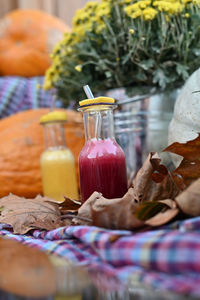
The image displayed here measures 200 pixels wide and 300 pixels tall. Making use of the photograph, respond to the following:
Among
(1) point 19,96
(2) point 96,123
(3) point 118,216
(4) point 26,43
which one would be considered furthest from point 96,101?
(4) point 26,43

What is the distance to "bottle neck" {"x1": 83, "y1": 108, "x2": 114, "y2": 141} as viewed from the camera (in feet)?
2.67

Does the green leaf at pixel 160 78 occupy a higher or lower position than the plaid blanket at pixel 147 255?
Answer: higher

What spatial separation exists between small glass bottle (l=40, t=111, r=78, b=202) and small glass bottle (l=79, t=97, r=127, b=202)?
14.3 inches

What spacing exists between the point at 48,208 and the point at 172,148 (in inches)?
11.6

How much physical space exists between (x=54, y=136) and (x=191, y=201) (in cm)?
77

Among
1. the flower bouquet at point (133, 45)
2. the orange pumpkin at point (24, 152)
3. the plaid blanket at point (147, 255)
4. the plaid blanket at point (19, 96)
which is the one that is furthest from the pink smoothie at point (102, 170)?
the plaid blanket at point (19, 96)

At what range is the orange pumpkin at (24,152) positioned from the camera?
1294 mm

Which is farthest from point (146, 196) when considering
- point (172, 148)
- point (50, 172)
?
point (50, 172)

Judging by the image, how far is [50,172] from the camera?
46.3 inches

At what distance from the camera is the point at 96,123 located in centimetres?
82

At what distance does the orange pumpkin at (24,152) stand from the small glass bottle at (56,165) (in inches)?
3.1

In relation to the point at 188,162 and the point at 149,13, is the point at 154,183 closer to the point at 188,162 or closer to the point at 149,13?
the point at 188,162

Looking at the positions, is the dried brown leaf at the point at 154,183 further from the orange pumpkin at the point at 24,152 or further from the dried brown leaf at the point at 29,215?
the orange pumpkin at the point at 24,152

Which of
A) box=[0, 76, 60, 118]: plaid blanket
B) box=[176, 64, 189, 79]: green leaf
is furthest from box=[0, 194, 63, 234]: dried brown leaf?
box=[0, 76, 60, 118]: plaid blanket
